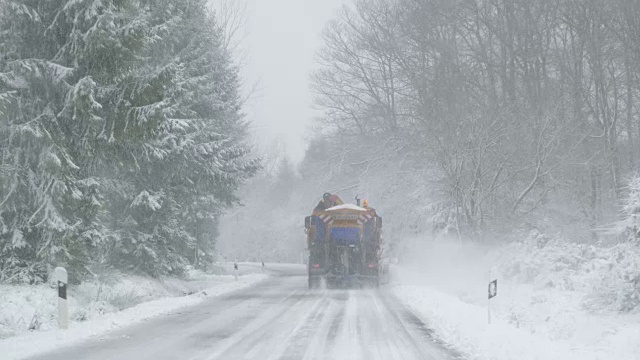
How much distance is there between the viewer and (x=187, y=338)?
11.8 meters

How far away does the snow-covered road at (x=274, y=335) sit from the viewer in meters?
10.1

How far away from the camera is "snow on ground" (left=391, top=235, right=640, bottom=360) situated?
10.2m

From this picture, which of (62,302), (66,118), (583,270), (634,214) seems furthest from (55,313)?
(583,270)

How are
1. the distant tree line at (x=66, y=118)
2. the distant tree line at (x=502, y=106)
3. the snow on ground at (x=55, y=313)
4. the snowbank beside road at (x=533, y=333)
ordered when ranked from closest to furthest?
the snowbank beside road at (x=533, y=333) < the snow on ground at (x=55, y=313) < the distant tree line at (x=66, y=118) < the distant tree line at (x=502, y=106)

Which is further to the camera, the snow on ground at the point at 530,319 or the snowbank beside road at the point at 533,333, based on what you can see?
Answer: the snow on ground at the point at 530,319

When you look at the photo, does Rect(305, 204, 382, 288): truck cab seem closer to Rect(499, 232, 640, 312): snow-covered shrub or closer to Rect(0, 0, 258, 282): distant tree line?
Rect(499, 232, 640, 312): snow-covered shrub

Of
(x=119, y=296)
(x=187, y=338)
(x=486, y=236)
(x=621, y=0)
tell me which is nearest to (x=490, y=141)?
(x=486, y=236)

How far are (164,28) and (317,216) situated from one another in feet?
31.0

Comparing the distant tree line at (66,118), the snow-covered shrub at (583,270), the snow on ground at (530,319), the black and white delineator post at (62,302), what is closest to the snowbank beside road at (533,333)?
the snow on ground at (530,319)

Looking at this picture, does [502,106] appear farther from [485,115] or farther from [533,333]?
[533,333]

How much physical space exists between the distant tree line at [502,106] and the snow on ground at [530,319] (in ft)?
15.1

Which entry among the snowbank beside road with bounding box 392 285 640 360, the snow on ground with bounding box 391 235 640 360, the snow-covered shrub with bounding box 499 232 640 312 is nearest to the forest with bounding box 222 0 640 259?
the snow-covered shrub with bounding box 499 232 640 312

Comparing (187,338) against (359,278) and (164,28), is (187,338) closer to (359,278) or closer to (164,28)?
(164,28)

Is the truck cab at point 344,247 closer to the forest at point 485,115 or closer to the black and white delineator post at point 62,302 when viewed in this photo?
the forest at point 485,115
